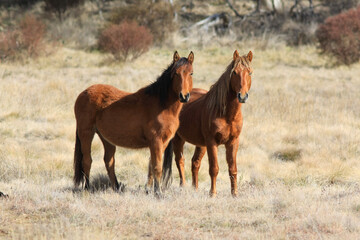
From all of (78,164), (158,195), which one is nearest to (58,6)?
(78,164)

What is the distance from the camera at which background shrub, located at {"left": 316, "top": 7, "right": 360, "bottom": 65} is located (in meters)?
20.6

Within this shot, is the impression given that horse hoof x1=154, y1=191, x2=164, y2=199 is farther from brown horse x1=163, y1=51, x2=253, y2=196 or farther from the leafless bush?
the leafless bush

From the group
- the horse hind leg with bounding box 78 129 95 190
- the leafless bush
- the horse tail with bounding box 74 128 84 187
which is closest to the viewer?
the horse hind leg with bounding box 78 129 95 190

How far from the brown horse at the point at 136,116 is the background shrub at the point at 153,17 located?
20845 millimetres

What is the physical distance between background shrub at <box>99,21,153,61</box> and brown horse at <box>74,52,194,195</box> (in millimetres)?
14205

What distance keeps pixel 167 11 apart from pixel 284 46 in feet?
22.3

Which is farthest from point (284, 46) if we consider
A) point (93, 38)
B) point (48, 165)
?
point (48, 165)

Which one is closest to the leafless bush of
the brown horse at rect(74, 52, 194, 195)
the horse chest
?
the horse chest

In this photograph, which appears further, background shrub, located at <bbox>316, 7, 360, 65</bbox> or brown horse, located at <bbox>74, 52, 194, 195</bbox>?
background shrub, located at <bbox>316, 7, 360, 65</bbox>

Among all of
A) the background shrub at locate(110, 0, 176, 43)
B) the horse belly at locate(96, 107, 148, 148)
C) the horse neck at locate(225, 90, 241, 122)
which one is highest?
the background shrub at locate(110, 0, 176, 43)

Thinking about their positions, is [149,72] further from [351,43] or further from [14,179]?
[14,179]

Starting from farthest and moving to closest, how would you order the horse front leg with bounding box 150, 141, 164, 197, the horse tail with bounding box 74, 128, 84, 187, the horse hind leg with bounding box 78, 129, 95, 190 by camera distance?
the horse tail with bounding box 74, 128, 84, 187, the horse hind leg with bounding box 78, 129, 95, 190, the horse front leg with bounding box 150, 141, 164, 197

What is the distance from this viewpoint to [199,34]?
28.5 meters

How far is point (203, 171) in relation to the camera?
8.59 metres
